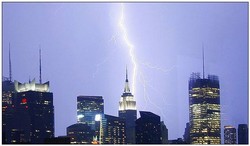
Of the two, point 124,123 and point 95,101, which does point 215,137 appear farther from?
point 95,101

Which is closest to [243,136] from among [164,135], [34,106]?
[164,135]

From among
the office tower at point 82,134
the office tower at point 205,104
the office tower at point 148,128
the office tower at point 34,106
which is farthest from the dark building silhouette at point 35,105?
the office tower at point 205,104

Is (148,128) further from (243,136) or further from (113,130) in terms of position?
(243,136)

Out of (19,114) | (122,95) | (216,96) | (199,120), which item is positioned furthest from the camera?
(122,95)

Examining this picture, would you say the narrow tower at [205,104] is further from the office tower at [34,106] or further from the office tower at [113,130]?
the office tower at [34,106]

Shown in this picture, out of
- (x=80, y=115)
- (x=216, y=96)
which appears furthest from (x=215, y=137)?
(x=80, y=115)
